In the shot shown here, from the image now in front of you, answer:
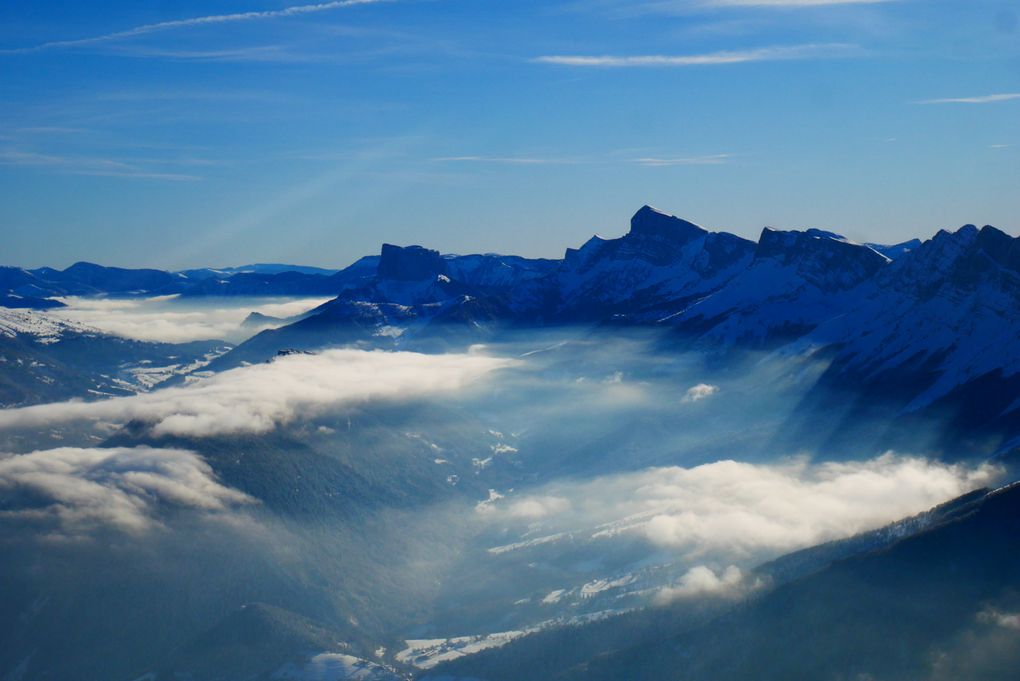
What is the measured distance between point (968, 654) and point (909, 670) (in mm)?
9485

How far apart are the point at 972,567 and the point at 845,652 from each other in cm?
2828

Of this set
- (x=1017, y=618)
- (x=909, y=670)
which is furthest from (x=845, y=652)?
(x=1017, y=618)

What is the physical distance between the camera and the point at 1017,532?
19638 cm

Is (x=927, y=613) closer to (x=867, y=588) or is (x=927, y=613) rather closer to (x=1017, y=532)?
(x=867, y=588)

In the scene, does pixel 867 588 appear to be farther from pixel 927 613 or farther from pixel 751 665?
pixel 751 665

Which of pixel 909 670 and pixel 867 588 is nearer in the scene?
Answer: pixel 909 670

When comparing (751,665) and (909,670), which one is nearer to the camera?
(909,670)

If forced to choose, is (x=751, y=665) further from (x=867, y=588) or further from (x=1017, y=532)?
(x=1017, y=532)

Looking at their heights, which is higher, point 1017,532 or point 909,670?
point 1017,532

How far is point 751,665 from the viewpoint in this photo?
195 meters

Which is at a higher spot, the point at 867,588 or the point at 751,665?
the point at 867,588

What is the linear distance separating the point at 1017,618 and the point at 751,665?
44637mm

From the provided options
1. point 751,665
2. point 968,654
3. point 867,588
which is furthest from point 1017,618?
point 751,665

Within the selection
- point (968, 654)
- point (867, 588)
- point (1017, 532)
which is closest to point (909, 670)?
point (968, 654)
